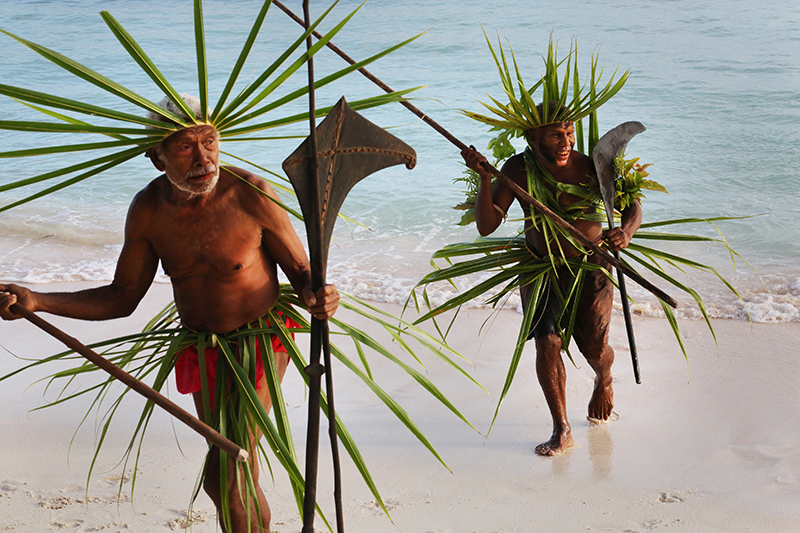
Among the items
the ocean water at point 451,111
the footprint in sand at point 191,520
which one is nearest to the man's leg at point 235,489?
the footprint in sand at point 191,520

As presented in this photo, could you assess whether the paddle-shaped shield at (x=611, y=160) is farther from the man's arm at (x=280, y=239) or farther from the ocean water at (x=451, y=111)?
the man's arm at (x=280, y=239)

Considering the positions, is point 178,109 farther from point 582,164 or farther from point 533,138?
point 582,164

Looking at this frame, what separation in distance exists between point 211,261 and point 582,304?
161 centimetres

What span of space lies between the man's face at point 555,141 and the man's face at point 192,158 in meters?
1.38

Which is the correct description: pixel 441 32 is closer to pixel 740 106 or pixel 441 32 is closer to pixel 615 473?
pixel 740 106

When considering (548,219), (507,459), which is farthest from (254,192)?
(507,459)

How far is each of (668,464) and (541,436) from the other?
52cm

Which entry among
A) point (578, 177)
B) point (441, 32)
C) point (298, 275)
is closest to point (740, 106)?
point (441, 32)

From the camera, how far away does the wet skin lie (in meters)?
2.93

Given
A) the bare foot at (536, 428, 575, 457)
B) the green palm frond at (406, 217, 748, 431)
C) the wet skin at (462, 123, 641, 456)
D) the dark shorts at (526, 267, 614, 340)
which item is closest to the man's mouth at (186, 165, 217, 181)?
the wet skin at (462, 123, 641, 456)

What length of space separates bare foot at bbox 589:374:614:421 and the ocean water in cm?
73

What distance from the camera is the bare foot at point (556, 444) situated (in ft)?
10.4

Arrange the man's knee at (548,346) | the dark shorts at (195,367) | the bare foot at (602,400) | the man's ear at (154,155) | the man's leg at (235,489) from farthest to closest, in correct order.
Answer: the bare foot at (602,400)
the man's knee at (548,346)
the dark shorts at (195,367)
the man's leg at (235,489)
the man's ear at (154,155)

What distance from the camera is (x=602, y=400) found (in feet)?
11.0
